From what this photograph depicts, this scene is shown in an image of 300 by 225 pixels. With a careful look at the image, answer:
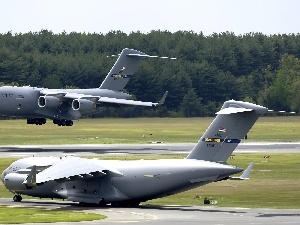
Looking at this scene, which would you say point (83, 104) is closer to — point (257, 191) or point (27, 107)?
point (27, 107)

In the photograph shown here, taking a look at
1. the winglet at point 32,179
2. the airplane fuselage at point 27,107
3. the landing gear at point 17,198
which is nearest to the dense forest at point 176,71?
the airplane fuselage at point 27,107

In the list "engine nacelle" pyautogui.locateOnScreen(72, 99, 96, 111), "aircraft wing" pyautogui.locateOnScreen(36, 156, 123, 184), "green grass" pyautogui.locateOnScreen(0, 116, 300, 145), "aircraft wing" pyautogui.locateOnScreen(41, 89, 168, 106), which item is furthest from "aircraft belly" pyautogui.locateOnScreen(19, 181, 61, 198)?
"engine nacelle" pyautogui.locateOnScreen(72, 99, 96, 111)

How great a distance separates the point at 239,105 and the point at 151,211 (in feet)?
19.6

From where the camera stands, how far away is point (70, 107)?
99.2 meters

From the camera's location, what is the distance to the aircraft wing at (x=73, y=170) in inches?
1870

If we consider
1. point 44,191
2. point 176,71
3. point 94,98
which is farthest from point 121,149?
point 176,71

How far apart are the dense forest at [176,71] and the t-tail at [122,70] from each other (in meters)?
36.4

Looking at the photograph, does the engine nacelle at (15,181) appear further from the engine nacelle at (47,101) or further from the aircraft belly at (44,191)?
the engine nacelle at (47,101)

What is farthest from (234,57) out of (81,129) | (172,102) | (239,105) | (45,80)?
(239,105)

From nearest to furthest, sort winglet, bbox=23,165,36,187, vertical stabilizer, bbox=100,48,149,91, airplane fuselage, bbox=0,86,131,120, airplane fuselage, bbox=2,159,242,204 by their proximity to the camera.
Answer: winglet, bbox=23,165,36,187 < airplane fuselage, bbox=2,159,242,204 < airplane fuselage, bbox=0,86,131,120 < vertical stabilizer, bbox=100,48,149,91

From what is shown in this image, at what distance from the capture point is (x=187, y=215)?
44.4m

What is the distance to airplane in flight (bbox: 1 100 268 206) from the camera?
47.8 m

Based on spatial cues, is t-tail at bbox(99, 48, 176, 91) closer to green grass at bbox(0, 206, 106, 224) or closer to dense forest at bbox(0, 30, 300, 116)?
dense forest at bbox(0, 30, 300, 116)

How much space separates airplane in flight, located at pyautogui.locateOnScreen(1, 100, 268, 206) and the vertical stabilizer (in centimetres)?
5587
